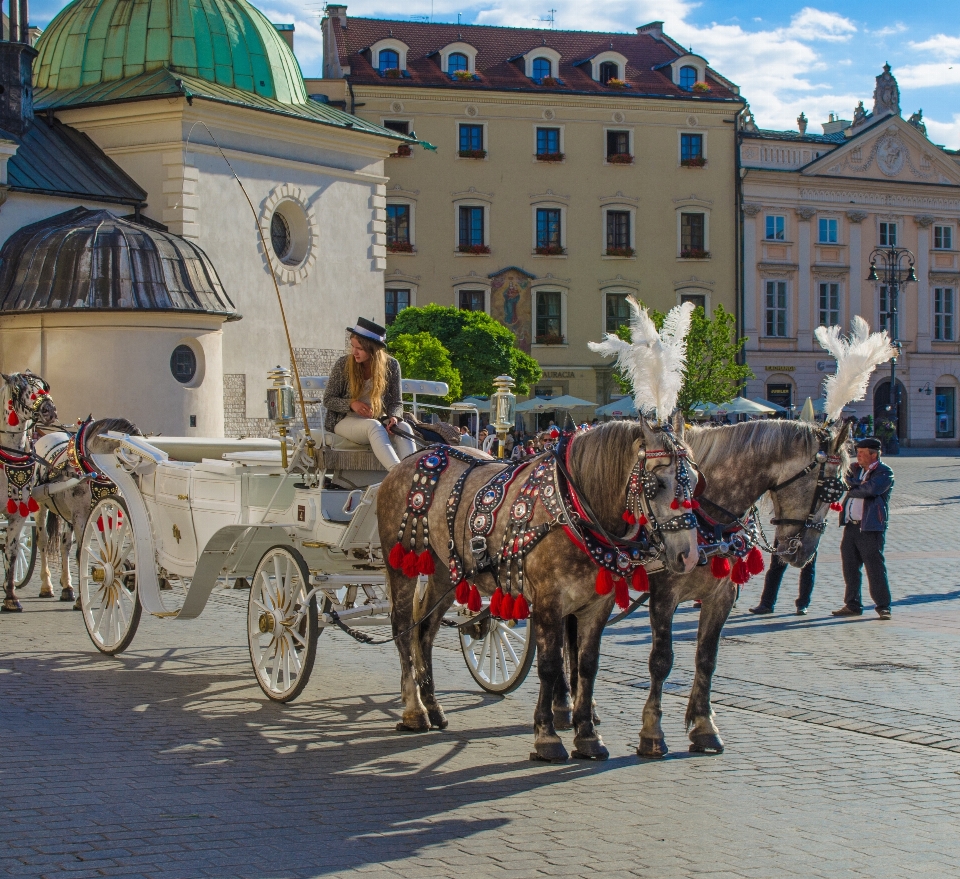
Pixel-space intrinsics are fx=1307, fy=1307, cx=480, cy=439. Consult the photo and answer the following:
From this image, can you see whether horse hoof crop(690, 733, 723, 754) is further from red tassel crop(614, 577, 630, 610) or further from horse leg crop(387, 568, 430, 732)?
horse leg crop(387, 568, 430, 732)

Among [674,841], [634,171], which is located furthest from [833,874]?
[634,171]

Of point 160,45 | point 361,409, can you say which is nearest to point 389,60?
point 160,45

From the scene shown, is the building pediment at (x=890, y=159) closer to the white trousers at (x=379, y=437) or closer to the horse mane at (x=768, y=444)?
the white trousers at (x=379, y=437)

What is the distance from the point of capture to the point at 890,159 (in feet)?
190

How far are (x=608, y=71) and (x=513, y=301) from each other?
10.8 m

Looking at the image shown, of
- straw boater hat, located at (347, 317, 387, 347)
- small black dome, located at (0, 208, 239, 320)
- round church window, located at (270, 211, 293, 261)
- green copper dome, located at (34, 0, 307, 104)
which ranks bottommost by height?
straw boater hat, located at (347, 317, 387, 347)

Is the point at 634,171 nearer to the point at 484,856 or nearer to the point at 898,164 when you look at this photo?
the point at 898,164

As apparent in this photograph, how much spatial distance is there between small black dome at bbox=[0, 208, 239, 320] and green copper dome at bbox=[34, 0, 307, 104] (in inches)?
195

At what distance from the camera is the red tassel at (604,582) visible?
6.47 meters

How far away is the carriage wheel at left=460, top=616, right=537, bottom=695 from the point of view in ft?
27.6

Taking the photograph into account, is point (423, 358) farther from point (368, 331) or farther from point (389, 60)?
point (368, 331)

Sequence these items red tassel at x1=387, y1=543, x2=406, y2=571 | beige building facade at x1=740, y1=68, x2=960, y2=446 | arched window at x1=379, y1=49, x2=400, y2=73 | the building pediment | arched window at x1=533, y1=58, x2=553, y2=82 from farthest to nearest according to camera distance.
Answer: the building pediment → beige building facade at x1=740, y1=68, x2=960, y2=446 → arched window at x1=533, y1=58, x2=553, y2=82 → arched window at x1=379, y1=49, x2=400, y2=73 → red tassel at x1=387, y1=543, x2=406, y2=571

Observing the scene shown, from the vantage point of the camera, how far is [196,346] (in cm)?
2520

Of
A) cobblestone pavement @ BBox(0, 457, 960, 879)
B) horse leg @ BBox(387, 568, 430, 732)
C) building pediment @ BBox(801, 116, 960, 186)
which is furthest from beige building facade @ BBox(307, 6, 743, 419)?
horse leg @ BBox(387, 568, 430, 732)
